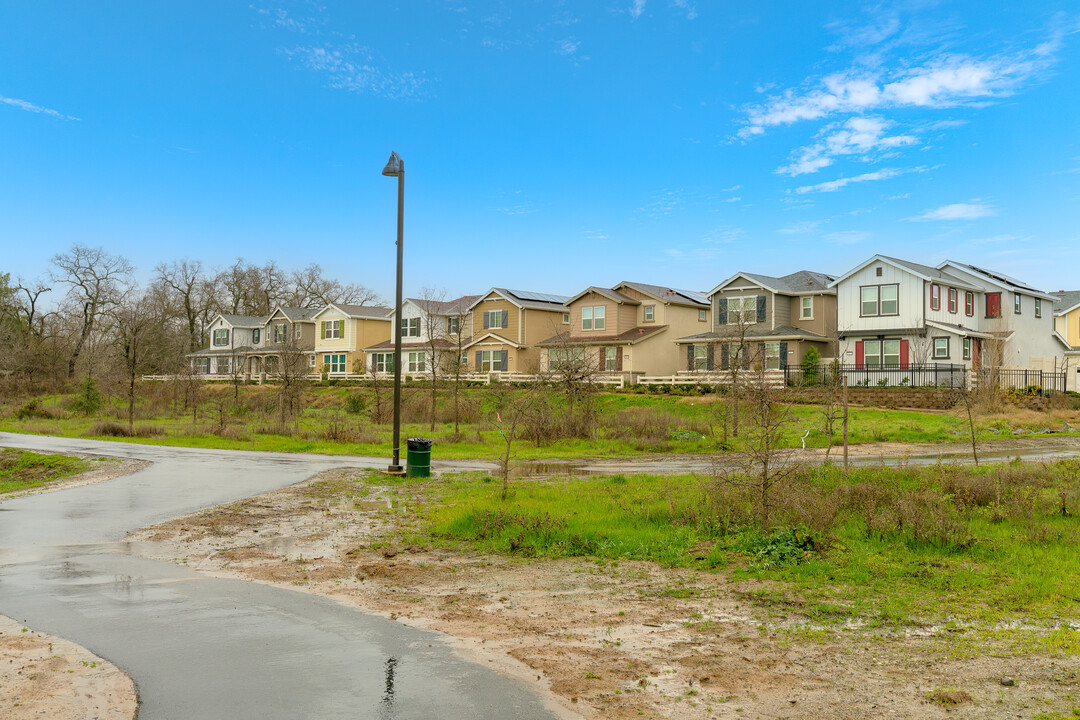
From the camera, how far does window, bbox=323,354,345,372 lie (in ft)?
243

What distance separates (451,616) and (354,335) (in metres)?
67.0

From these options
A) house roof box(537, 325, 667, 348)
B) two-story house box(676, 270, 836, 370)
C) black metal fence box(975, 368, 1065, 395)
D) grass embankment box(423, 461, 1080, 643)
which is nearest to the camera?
grass embankment box(423, 461, 1080, 643)

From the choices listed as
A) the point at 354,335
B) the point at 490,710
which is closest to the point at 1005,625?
the point at 490,710

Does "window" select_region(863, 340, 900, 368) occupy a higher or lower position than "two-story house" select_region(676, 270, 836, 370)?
lower

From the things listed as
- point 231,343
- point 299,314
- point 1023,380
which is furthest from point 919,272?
point 231,343

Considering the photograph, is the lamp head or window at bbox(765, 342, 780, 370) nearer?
the lamp head

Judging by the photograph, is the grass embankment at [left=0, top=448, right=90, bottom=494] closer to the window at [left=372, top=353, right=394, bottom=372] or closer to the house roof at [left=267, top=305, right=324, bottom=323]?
the window at [left=372, top=353, right=394, bottom=372]

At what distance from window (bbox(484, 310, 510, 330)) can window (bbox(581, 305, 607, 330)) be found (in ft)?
23.9

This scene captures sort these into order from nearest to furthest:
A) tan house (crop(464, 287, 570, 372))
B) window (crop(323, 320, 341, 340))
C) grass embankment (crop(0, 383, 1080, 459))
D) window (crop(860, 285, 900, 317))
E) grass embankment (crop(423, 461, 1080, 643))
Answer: grass embankment (crop(423, 461, 1080, 643)) → grass embankment (crop(0, 383, 1080, 459)) → window (crop(860, 285, 900, 317)) → tan house (crop(464, 287, 570, 372)) → window (crop(323, 320, 341, 340))

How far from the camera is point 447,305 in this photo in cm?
7169

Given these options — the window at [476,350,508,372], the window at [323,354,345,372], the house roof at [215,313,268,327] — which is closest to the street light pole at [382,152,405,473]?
the window at [476,350,508,372]

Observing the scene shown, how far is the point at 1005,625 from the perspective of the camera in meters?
7.62

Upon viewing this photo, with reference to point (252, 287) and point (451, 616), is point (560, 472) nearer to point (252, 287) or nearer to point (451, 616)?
point (451, 616)

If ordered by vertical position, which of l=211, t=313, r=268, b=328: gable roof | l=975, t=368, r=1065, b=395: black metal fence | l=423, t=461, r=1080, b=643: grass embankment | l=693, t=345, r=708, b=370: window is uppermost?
l=211, t=313, r=268, b=328: gable roof
